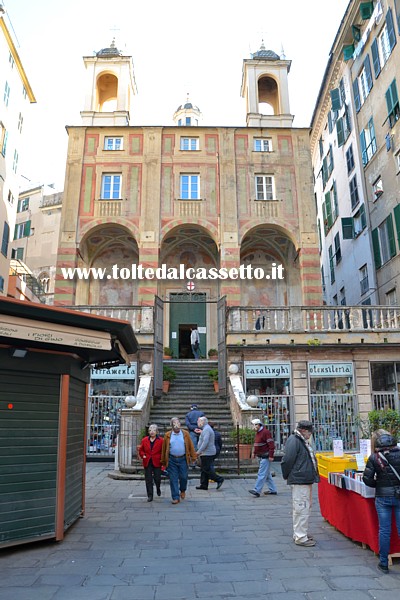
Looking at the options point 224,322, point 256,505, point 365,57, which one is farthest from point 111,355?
point 365,57

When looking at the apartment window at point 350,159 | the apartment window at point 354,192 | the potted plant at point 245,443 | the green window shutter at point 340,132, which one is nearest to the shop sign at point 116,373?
the potted plant at point 245,443

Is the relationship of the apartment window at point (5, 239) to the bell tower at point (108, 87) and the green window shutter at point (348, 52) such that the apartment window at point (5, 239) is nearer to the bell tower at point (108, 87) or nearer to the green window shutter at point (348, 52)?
the bell tower at point (108, 87)

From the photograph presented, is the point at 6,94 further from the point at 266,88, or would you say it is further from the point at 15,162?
the point at 266,88

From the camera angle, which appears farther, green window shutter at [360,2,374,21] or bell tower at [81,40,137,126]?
bell tower at [81,40,137,126]

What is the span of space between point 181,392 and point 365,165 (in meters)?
14.2

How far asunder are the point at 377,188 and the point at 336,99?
7213 mm

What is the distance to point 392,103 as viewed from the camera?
63.9 feet

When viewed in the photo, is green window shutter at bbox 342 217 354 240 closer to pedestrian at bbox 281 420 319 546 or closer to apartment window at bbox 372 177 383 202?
apartment window at bbox 372 177 383 202

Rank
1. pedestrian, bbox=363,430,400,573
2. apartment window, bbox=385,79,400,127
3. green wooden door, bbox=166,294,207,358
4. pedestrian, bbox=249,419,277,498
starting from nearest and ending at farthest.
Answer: pedestrian, bbox=363,430,400,573, pedestrian, bbox=249,419,277,498, apartment window, bbox=385,79,400,127, green wooden door, bbox=166,294,207,358

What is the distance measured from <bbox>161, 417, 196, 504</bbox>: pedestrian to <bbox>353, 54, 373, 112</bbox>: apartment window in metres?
19.4

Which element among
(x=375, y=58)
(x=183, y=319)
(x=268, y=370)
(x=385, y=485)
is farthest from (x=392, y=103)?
(x=385, y=485)

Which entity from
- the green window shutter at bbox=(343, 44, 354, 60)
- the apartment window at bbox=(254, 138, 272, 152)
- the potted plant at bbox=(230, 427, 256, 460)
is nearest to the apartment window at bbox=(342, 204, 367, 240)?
the apartment window at bbox=(254, 138, 272, 152)

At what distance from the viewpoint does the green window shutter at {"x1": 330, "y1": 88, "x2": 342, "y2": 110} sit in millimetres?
25516

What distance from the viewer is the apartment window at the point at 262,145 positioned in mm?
22969
